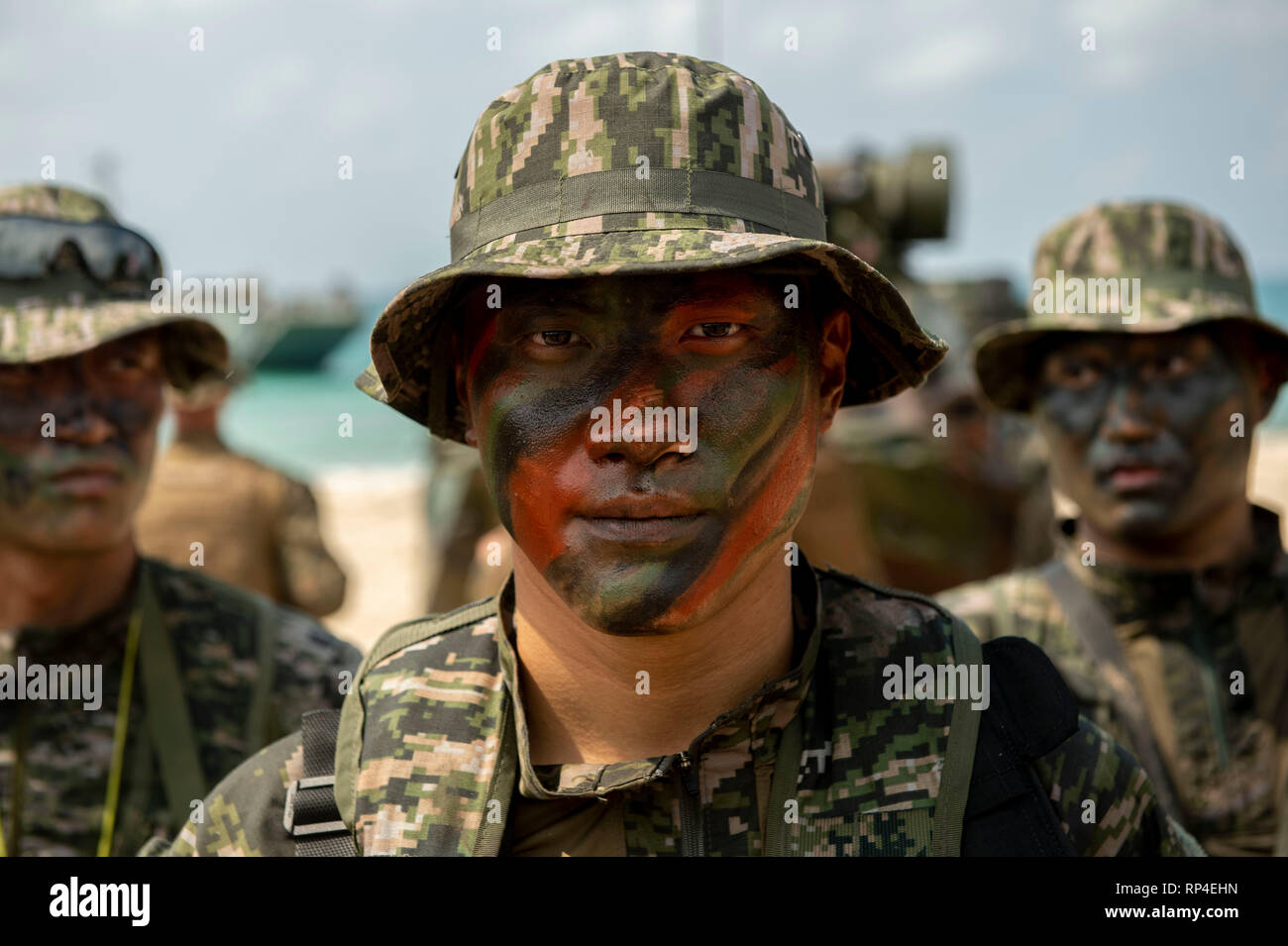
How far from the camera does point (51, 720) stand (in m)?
4.43

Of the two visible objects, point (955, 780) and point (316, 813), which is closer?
point (955, 780)

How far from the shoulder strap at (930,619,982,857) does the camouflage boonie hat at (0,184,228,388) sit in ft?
9.79

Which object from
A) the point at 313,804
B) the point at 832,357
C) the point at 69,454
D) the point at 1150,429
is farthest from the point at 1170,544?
the point at 69,454

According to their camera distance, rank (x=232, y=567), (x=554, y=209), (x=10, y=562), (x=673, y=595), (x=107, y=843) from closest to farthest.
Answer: (x=673, y=595) < (x=554, y=209) < (x=107, y=843) < (x=10, y=562) < (x=232, y=567)

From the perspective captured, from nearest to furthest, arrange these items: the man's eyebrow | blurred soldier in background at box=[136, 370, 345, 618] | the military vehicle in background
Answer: the man's eyebrow → blurred soldier in background at box=[136, 370, 345, 618] → the military vehicle in background

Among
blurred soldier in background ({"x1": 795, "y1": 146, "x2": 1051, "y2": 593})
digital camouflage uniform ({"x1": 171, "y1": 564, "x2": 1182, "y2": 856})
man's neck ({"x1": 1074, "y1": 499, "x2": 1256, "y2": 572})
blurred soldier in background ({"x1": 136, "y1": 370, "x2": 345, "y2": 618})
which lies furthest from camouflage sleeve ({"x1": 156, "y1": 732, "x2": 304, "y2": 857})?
blurred soldier in background ({"x1": 795, "y1": 146, "x2": 1051, "y2": 593})

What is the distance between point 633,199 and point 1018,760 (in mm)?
1355

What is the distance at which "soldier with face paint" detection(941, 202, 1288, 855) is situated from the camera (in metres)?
4.73

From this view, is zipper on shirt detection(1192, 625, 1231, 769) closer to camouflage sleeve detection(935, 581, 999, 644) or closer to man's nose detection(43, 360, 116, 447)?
camouflage sleeve detection(935, 581, 999, 644)

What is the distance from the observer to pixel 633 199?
282 centimetres

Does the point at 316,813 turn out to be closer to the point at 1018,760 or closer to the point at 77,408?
the point at 1018,760
